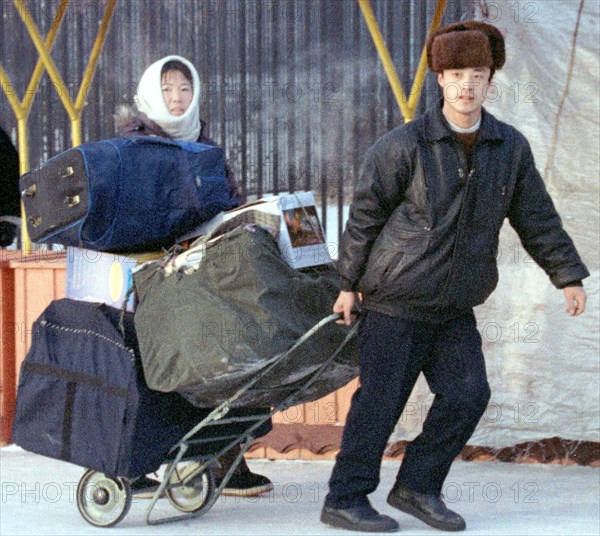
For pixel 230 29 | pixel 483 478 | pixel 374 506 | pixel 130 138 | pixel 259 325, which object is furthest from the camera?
pixel 230 29

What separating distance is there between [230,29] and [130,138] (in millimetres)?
2705

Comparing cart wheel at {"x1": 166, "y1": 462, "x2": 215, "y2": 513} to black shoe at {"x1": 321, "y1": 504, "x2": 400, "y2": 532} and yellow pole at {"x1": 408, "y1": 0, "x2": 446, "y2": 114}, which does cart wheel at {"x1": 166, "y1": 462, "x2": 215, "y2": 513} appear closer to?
black shoe at {"x1": 321, "y1": 504, "x2": 400, "y2": 532}

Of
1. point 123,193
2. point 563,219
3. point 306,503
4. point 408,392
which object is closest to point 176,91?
point 123,193

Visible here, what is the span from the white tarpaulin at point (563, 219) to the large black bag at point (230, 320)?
1.56 metres

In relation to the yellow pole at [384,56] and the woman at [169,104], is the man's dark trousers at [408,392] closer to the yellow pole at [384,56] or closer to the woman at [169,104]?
the woman at [169,104]

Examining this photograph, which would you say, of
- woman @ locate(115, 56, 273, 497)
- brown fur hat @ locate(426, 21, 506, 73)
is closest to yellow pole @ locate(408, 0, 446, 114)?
woman @ locate(115, 56, 273, 497)

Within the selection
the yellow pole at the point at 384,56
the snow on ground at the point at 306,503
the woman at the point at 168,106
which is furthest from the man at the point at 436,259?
the yellow pole at the point at 384,56

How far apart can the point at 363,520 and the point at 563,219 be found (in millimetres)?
1895

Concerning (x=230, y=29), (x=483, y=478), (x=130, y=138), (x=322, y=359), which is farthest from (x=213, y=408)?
(x=230, y=29)

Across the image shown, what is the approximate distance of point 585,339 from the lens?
636 centimetres

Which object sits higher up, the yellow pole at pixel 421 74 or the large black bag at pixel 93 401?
the yellow pole at pixel 421 74

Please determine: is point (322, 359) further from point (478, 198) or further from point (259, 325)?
point (478, 198)

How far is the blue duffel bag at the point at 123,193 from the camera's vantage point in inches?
195

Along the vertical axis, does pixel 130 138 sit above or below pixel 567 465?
above
